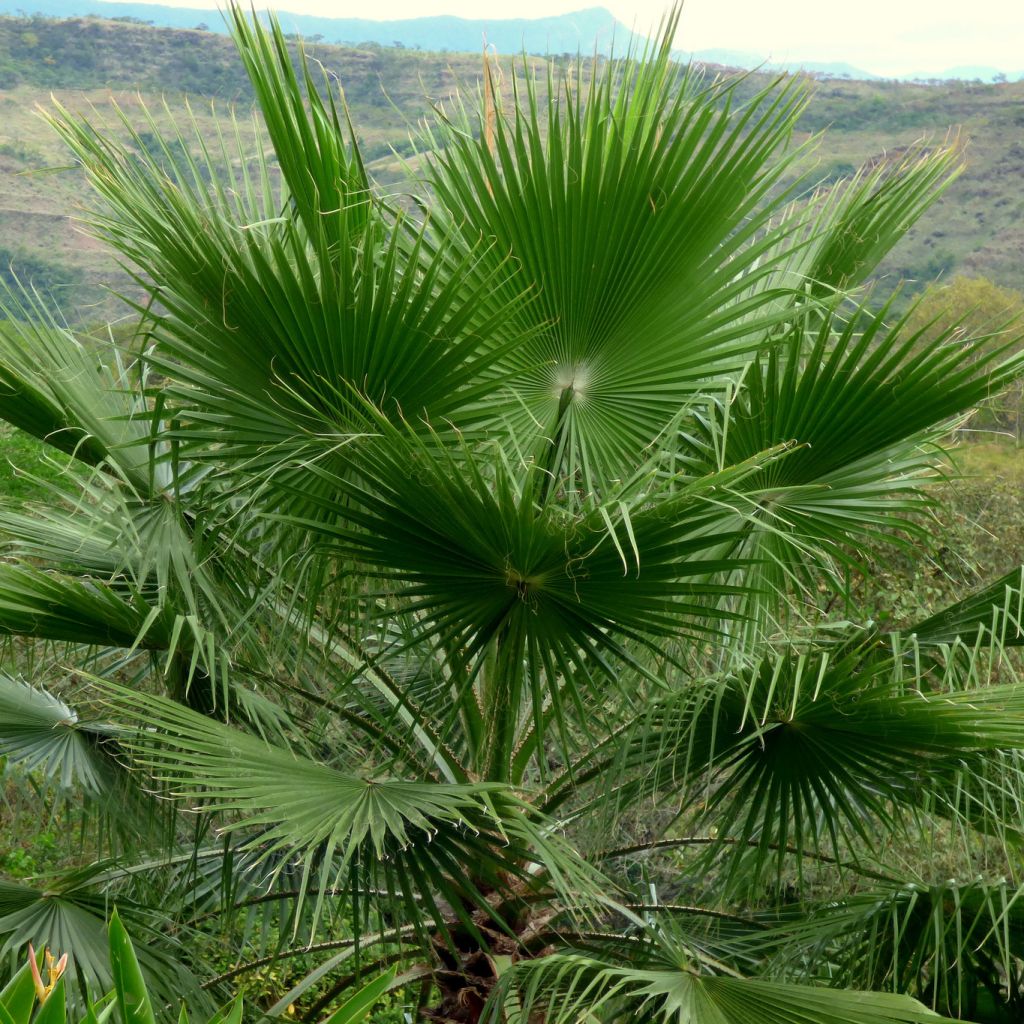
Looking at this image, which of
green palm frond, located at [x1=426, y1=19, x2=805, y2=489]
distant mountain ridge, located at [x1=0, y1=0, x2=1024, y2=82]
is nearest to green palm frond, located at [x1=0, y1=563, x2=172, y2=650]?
green palm frond, located at [x1=426, y1=19, x2=805, y2=489]

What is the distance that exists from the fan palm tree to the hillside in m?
15.6

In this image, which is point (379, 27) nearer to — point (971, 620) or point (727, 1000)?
point (971, 620)

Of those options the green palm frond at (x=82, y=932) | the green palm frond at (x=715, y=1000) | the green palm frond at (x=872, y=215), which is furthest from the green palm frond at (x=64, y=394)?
the green palm frond at (x=872, y=215)

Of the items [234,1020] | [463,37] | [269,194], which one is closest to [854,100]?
[463,37]

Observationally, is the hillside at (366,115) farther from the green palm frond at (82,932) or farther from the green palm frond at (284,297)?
the green palm frond at (284,297)

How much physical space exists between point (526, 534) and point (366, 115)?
22865 millimetres

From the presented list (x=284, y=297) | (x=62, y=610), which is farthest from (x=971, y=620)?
(x=62, y=610)

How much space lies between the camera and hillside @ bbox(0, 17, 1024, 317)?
787 inches

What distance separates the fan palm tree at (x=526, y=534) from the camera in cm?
209

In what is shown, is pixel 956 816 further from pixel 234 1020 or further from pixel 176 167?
pixel 176 167

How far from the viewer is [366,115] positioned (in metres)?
23.0

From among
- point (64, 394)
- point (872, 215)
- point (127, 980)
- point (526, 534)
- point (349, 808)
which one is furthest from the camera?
point (872, 215)

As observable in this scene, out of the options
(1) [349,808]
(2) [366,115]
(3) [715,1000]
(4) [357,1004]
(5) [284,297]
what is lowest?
(3) [715,1000]

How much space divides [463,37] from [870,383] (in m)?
44.8
